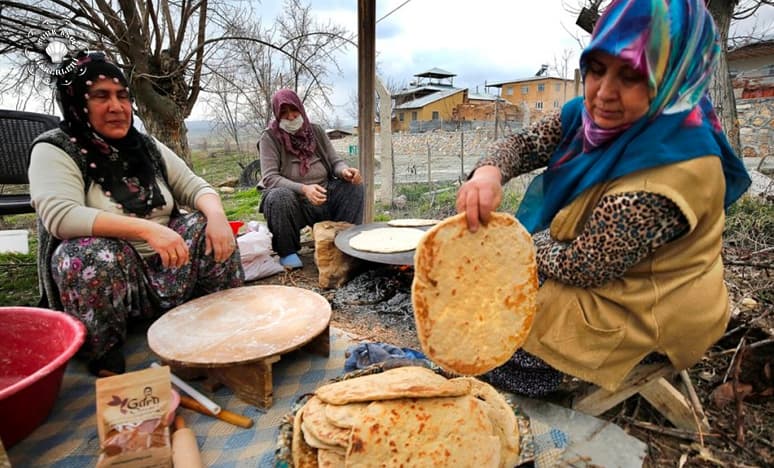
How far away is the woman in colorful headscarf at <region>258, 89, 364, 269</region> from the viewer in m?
3.60

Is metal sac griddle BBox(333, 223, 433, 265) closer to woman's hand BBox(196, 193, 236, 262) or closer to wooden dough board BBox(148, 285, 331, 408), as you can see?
wooden dough board BBox(148, 285, 331, 408)

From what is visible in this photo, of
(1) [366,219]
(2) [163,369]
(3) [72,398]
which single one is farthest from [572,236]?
(1) [366,219]

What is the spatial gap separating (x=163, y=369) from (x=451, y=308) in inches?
44.0

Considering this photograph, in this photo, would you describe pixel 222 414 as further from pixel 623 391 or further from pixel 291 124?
pixel 291 124

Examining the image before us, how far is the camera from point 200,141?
16.3 meters

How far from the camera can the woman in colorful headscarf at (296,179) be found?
3.60 metres

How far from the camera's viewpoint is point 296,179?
3.84m

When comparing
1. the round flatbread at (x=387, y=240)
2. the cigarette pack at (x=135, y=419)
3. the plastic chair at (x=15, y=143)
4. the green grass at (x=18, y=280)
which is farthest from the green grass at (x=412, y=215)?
the cigarette pack at (x=135, y=419)

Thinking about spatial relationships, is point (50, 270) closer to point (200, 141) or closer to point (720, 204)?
point (720, 204)

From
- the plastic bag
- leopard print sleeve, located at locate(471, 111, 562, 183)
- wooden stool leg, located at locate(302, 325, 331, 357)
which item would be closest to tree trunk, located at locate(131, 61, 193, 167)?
the plastic bag

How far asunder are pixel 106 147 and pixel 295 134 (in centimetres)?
181

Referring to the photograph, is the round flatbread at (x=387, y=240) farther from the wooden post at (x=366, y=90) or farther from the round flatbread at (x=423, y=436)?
the round flatbread at (x=423, y=436)

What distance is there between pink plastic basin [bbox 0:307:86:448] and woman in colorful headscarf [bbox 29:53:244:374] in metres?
0.15

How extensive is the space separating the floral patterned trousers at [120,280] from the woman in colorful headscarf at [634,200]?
1700 mm
